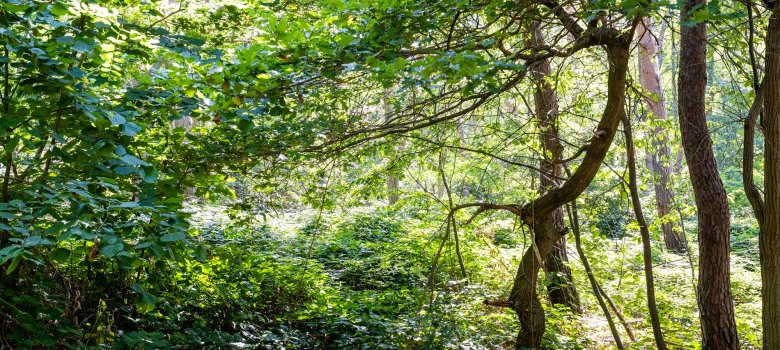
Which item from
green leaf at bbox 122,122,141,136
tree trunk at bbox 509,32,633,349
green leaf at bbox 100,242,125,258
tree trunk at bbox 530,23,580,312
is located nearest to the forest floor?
tree trunk at bbox 530,23,580,312

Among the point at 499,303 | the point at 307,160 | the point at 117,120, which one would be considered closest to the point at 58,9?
the point at 117,120

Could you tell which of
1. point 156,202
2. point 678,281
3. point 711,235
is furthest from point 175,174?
point 678,281

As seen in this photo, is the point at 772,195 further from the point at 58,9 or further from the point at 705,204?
the point at 58,9

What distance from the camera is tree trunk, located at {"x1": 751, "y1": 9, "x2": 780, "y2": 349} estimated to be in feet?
13.1

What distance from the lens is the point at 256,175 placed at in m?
4.86

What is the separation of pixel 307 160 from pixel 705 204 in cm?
393

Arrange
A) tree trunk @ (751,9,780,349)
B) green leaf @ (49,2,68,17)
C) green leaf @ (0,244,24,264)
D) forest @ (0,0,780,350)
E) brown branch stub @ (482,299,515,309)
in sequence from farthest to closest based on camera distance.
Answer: brown branch stub @ (482,299,515,309), tree trunk @ (751,9,780,349), forest @ (0,0,780,350), green leaf @ (49,2,68,17), green leaf @ (0,244,24,264)

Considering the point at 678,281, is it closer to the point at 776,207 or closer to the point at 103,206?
the point at 776,207

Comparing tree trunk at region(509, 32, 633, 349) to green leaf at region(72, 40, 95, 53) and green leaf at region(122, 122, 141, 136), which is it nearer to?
green leaf at region(122, 122, 141, 136)

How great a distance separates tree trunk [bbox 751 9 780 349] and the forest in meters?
0.02

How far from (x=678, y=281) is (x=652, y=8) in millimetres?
7295

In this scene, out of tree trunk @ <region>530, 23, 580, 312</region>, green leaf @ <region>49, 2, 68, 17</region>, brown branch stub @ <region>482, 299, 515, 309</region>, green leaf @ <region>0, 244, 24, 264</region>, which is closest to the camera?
green leaf @ <region>0, 244, 24, 264</region>

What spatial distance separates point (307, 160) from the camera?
5.30 metres

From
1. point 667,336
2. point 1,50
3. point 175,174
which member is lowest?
point 667,336
